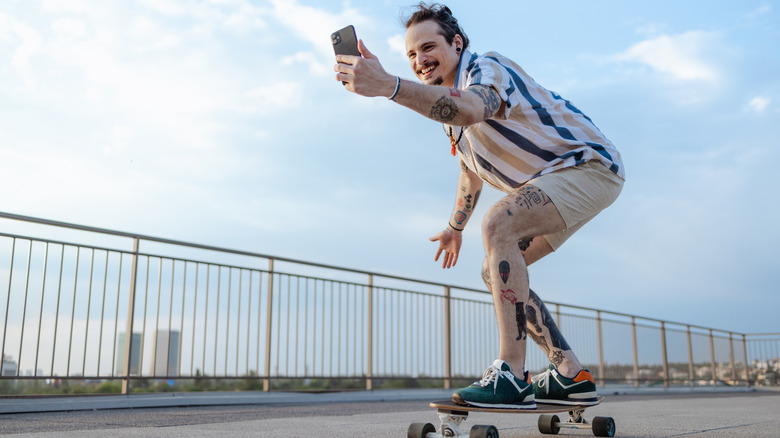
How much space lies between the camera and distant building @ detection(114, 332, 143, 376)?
5457 millimetres

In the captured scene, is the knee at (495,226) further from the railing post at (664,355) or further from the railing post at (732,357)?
the railing post at (732,357)

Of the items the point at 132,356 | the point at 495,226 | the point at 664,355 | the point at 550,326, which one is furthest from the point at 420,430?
the point at 664,355

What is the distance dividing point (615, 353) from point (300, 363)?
7473 mm

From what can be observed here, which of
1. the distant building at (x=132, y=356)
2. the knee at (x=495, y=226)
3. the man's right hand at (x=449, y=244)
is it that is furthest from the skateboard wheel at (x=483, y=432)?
the distant building at (x=132, y=356)

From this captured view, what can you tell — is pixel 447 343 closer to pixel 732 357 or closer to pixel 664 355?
pixel 664 355

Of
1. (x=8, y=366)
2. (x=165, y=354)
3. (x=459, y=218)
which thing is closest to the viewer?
(x=459, y=218)

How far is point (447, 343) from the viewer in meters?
8.64

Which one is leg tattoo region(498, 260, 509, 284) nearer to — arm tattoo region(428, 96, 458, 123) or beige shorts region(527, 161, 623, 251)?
beige shorts region(527, 161, 623, 251)

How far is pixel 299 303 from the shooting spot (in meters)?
7.05

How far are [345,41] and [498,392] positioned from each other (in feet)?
3.80

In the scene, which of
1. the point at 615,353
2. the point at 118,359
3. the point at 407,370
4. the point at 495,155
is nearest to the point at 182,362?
the point at 118,359

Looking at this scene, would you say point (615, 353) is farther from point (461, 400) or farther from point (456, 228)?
point (461, 400)

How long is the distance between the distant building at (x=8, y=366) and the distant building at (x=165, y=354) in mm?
1069

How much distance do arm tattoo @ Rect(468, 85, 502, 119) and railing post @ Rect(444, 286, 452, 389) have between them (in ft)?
22.2
